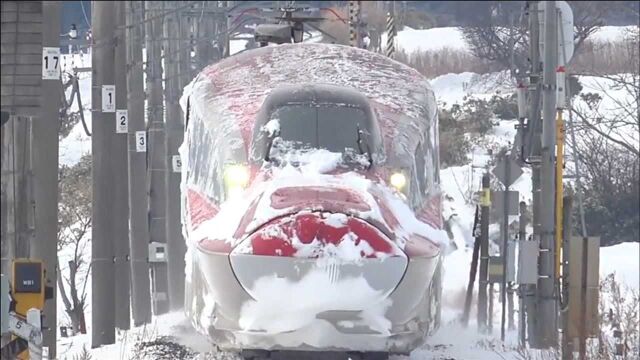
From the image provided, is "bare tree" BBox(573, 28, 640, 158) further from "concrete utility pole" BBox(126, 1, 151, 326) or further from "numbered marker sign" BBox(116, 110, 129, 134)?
"numbered marker sign" BBox(116, 110, 129, 134)

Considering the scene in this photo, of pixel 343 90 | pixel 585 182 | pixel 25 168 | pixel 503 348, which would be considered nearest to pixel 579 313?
pixel 503 348

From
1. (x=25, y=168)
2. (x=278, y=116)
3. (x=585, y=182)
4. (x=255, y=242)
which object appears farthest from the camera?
(x=585, y=182)

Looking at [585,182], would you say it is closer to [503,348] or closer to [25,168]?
[503,348]

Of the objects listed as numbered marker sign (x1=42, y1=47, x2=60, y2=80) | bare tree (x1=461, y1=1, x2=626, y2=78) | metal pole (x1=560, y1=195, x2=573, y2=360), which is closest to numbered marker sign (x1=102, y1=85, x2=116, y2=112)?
numbered marker sign (x1=42, y1=47, x2=60, y2=80)

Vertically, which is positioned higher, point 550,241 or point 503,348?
point 550,241

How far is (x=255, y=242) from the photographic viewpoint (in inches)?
437

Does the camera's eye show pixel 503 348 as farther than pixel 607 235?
No

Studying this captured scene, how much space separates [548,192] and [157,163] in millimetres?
7630

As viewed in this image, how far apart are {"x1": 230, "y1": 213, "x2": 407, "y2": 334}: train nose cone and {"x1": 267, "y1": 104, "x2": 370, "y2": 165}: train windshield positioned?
5.67 feet

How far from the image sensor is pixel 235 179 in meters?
12.7

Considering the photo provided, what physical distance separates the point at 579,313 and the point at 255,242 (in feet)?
26.1

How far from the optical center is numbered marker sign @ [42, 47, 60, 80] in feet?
49.0

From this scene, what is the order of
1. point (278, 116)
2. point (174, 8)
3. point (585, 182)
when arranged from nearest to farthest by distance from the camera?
point (278, 116) → point (174, 8) → point (585, 182)

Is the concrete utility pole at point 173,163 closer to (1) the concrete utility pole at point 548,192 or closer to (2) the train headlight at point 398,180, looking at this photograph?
(1) the concrete utility pole at point 548,192
